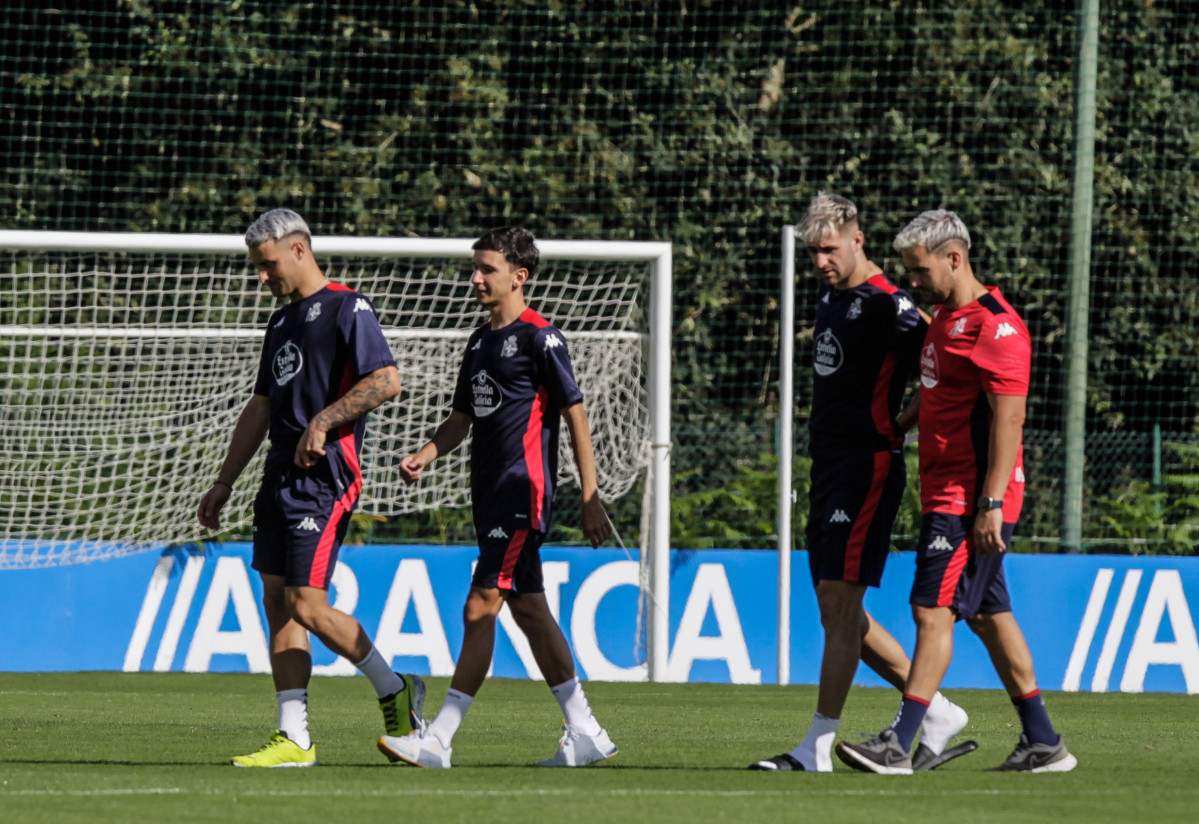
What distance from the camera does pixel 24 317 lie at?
13.7m

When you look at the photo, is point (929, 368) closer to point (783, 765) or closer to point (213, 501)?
point (783, 765)

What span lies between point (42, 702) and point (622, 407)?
15.7ft

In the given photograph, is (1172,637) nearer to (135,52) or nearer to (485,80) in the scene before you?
(485,80)

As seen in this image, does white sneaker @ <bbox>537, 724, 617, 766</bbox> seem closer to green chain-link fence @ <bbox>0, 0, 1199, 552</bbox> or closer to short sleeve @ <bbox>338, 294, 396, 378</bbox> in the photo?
short sleeve @ <bbox>338, 294, 396, 378</bbox>

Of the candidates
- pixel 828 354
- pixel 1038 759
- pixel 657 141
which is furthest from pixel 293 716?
pixel 657 141

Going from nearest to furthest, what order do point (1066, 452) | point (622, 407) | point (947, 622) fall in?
1. point (947, 622)
2. point (622, 407)
3. point (1066, 452)

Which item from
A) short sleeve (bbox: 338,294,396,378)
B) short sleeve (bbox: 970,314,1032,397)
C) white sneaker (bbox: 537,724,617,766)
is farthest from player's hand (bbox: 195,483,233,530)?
short sleeve (bbox: 970,314,1032,397)

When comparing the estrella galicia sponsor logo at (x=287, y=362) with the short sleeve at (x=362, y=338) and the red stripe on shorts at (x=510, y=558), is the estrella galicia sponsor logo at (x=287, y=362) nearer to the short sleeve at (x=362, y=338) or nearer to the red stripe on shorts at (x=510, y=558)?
the short sleeve at (x=362, y=338)

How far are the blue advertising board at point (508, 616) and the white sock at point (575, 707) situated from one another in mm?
5646

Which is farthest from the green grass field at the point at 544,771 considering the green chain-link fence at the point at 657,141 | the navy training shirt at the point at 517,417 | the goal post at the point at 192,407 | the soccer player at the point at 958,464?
the green chain-link fence at the point at 657,141

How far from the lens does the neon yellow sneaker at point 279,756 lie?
21.5 feet

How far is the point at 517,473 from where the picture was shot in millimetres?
6727

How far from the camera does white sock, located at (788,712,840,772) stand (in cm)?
647

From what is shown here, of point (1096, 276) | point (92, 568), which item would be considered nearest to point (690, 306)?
point (1096, 276)
